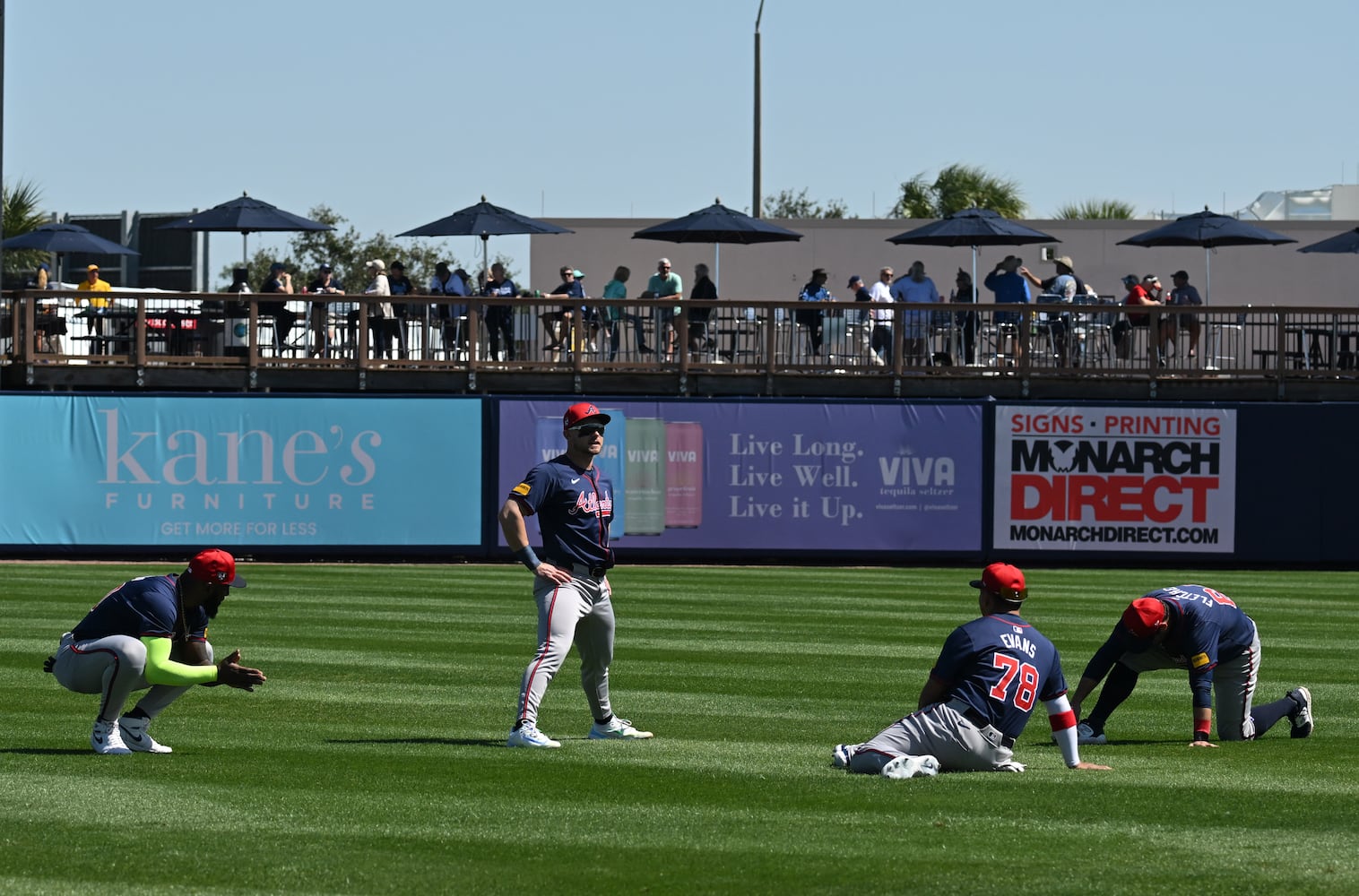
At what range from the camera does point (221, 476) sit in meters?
29.7

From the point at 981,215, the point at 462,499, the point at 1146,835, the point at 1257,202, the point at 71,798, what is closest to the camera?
the point at 1146,835

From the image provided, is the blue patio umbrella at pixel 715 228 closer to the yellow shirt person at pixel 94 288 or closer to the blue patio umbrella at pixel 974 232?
the blue patio umbrella at pixel 974 232

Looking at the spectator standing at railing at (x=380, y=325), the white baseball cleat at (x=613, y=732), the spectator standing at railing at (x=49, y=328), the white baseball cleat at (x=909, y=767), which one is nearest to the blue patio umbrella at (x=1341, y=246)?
the spectator standing at railing at (x=380, y=325)

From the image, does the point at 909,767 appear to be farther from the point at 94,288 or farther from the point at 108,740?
the point at 94,288

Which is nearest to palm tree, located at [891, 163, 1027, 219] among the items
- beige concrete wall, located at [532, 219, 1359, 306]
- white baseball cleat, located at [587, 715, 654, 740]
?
beige concrete wall, located at [532, 219, 1359, 306]

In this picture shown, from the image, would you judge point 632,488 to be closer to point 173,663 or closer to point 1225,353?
point 1225,353

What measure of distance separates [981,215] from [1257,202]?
705 inches

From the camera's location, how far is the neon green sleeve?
34.0ft

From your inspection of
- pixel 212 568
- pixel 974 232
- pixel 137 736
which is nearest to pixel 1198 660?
pixel 212 568

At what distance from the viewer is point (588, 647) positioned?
449 inches

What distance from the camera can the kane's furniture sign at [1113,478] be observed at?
30.5m

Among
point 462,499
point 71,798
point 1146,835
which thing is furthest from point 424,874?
point 462,499

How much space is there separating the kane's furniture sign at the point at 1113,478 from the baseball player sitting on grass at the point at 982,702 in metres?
20.5

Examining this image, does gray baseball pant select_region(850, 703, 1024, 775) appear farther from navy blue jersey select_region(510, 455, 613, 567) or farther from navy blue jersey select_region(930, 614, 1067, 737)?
navy blue jersey select_region(510, 455, 613, 567)
